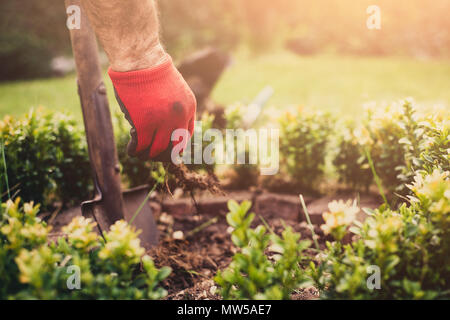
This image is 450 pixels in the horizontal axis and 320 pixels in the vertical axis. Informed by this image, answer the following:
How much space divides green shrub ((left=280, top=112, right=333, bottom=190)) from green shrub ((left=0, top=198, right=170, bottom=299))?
1.90m

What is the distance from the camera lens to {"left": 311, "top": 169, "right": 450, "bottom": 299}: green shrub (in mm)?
1218

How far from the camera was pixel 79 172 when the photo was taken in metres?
2.75

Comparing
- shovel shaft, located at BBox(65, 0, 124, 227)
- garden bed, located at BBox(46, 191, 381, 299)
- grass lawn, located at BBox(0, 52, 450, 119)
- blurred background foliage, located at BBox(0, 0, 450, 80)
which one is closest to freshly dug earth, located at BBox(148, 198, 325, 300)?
garden bed, located at BBox(46, 191, 381, 299)

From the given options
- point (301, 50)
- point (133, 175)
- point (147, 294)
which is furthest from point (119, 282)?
point (301, 50)

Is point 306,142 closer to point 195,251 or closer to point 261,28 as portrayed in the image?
point 195,251

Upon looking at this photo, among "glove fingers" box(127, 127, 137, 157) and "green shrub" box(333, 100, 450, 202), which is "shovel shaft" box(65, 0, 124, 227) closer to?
"glove fingers" box(127, 127, 137, 157)

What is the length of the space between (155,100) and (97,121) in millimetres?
722

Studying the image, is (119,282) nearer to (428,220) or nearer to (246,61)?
(428,220)

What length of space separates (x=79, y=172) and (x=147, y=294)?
1816 mm

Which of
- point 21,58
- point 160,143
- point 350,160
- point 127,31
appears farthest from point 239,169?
point 21,58

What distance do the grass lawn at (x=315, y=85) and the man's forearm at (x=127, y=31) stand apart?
3.42 meters

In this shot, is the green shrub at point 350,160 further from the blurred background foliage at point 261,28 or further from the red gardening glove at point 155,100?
the blurred background foliage at point 261,28

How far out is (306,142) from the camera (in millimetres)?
2875

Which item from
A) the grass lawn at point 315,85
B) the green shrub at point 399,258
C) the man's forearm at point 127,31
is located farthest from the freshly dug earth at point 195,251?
the grass lawn at point 315,85
